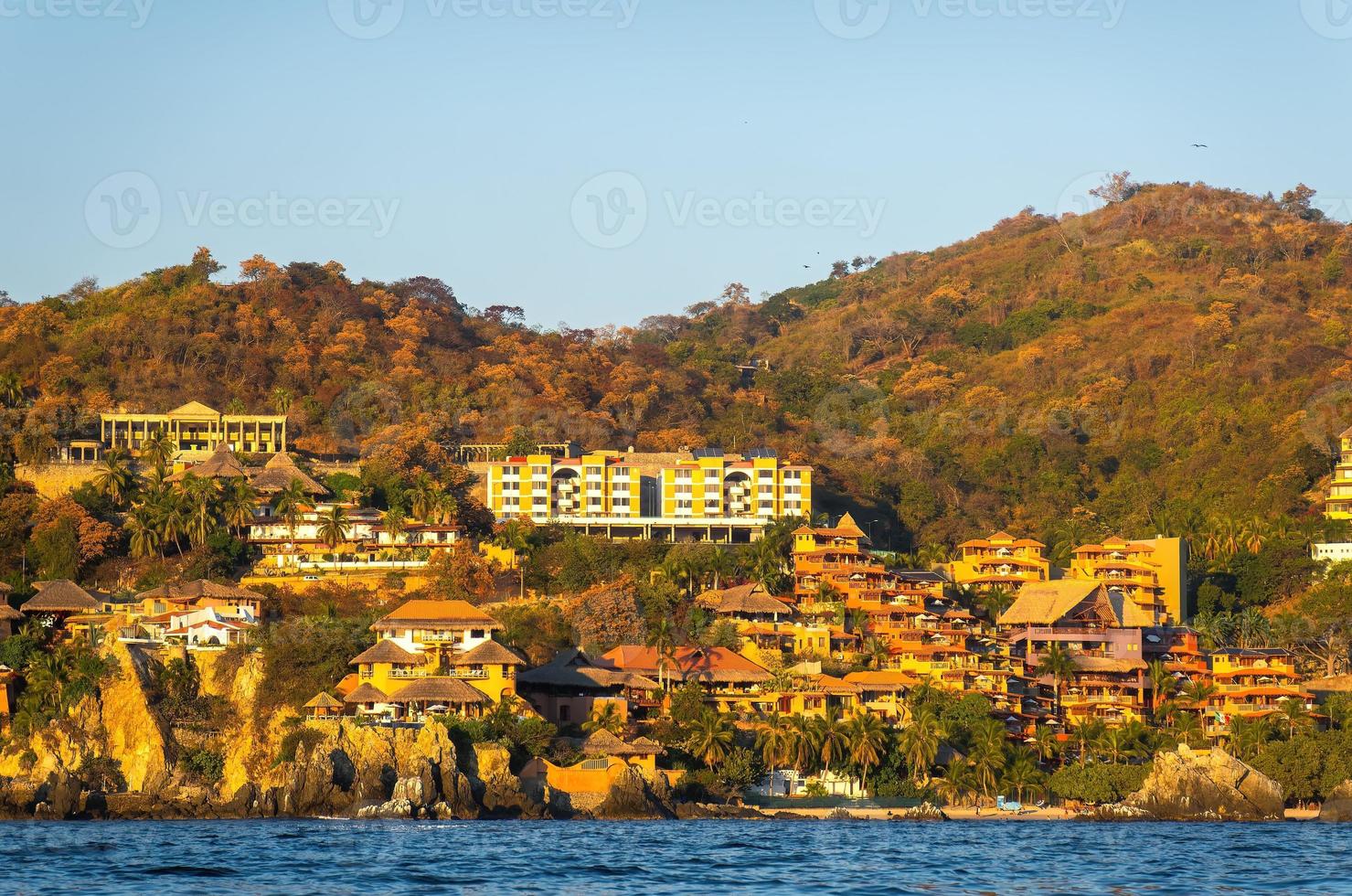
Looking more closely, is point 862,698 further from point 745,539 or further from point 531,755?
point 745,539

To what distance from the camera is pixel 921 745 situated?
66750 mm

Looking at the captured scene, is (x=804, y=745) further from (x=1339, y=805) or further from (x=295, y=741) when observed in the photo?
(x=1339, y=805)

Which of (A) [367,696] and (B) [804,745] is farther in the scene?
(B) [804,745]

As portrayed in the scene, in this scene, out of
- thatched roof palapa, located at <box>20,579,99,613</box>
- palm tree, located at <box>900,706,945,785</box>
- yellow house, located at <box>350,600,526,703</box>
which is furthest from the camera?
thatched roof palapa, located at <box>20,579,99,613</box>

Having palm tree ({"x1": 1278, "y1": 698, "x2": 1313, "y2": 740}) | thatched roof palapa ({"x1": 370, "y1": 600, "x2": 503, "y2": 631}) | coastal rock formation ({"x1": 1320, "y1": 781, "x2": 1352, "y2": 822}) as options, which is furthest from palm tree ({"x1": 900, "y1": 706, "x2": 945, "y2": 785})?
thatched roof palapa ({"x1": 370, "y1": 600, "x2": 503, "y2": 631})

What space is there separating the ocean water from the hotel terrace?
32.6 metres

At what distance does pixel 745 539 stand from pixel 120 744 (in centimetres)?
3609

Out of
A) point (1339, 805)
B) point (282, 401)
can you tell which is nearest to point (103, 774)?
point (282, 401)

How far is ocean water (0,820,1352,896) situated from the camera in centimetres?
4525

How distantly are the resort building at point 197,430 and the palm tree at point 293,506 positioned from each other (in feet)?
42.5

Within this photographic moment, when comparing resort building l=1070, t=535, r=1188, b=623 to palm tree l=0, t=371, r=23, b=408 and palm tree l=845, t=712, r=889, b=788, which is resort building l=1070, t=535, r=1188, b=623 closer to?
palm tree l=845, t=712, r=889, b=788

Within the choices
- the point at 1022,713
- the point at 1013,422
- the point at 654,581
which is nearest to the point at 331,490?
the point at 654,581

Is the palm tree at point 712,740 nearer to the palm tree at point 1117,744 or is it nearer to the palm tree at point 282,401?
the palm tree at point 1117,744

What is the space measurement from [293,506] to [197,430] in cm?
1809
